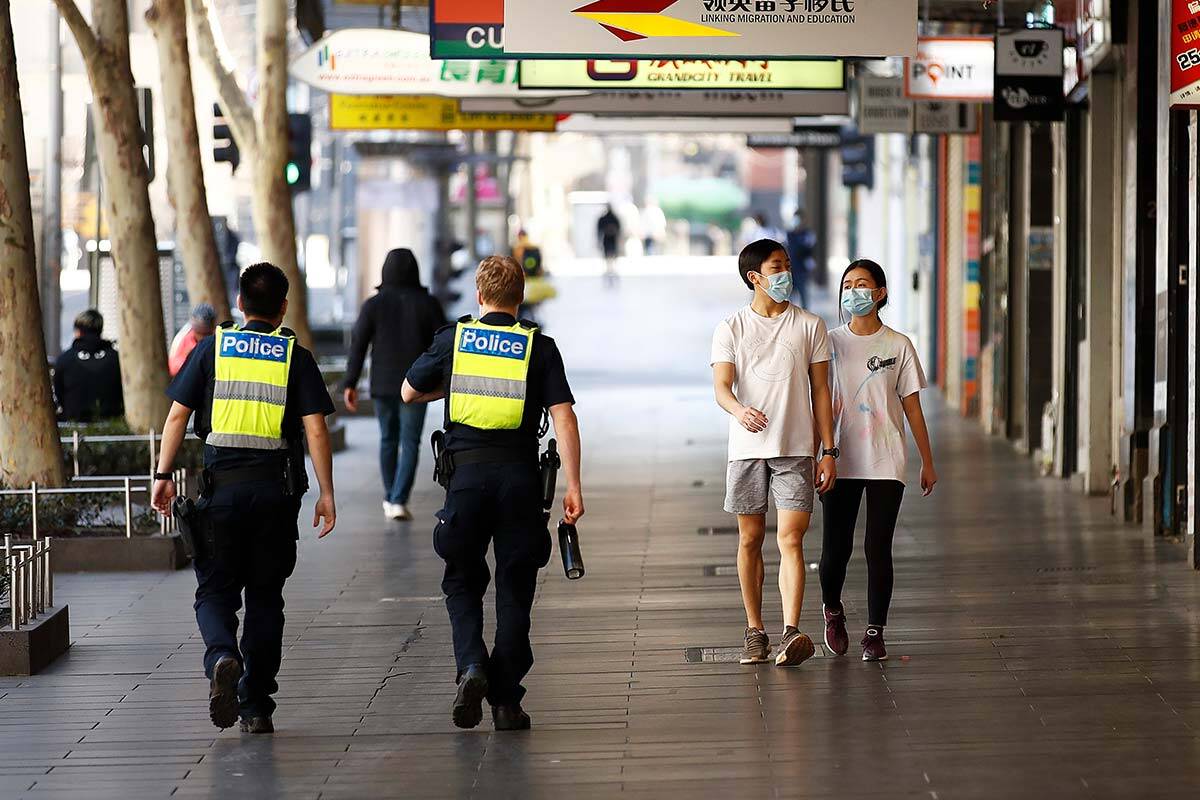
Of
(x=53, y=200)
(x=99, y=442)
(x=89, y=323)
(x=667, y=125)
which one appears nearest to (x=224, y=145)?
(x=53, y=200)

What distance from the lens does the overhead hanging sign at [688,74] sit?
14211 millimetres

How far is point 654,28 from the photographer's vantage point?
401 inches

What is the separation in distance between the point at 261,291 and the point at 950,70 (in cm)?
1036

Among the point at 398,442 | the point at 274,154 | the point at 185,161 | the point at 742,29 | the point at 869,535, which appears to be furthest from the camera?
the point at 274,154

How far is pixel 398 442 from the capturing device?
556 inches

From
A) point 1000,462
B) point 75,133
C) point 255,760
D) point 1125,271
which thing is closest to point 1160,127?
point 1125,271

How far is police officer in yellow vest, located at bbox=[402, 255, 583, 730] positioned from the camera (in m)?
7.46

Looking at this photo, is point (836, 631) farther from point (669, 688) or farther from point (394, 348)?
point (394, 348)

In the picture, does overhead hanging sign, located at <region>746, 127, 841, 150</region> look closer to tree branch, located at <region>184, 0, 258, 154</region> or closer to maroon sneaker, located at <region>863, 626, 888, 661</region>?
tree branch, located at <region>184, 0, 258, 154</region>

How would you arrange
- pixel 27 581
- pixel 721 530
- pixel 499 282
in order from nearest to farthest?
1. pixel 499 282
2. pixel 27 581
3. pixel 721 530

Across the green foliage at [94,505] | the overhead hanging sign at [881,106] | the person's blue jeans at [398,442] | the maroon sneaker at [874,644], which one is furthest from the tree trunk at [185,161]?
the maroon sneaker at [874,644]

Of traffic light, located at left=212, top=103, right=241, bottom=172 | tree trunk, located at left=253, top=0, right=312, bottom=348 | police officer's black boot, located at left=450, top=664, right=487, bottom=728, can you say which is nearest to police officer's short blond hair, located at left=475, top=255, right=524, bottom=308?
police officer's black boot, located at left=450, top=664, right=487, bottom=728

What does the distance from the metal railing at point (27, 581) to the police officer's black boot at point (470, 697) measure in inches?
95.3

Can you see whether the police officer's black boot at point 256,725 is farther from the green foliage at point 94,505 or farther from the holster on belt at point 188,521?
the green foliage at point 94,505
